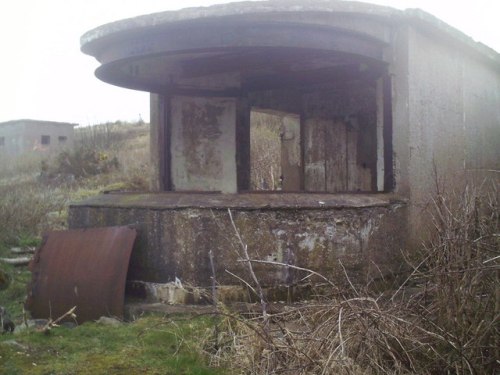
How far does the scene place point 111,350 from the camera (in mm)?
3598

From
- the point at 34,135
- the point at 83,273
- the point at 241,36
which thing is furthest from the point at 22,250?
the point at 34,135

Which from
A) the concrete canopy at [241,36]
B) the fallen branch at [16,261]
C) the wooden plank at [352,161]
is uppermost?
the concrete canopy at [241,36]

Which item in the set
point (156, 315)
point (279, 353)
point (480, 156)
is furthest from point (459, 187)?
point (279, 353)

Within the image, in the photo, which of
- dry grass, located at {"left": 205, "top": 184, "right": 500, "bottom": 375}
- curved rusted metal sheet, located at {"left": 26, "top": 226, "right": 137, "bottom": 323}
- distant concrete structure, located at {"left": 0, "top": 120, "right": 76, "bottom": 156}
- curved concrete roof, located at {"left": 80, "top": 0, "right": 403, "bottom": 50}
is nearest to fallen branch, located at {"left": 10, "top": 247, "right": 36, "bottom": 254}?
curved rusted metal sheet, located at {"left": 26, "top": 226, "right": 137, "bottom": 323}

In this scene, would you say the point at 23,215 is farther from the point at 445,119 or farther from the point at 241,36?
the point at 445,119

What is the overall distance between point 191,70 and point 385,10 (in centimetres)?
244

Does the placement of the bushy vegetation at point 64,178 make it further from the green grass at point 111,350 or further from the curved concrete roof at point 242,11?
the green grass at point 111,350

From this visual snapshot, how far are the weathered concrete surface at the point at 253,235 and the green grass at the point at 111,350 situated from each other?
2.81ft

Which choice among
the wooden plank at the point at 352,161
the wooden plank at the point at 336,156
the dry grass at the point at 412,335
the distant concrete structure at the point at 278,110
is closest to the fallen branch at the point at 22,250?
the distant concrete structure at the point at 278,110

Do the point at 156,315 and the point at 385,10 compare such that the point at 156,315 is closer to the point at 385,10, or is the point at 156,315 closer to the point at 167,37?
the point at 167,37

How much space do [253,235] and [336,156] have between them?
3963mm

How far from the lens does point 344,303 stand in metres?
3.11

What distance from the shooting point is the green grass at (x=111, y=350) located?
326 cm

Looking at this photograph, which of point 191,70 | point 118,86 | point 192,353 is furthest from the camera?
point 191,70
